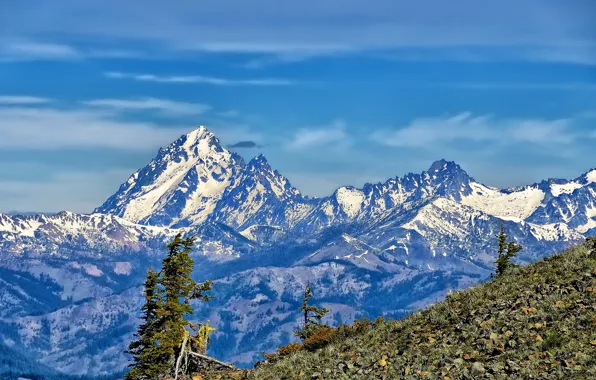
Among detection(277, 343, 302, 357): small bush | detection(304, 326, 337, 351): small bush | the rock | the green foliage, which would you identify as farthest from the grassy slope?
the green foliage

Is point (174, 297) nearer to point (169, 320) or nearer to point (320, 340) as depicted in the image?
point (169, 320)

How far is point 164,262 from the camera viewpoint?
222 ft

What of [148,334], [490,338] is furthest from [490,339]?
[148,334]

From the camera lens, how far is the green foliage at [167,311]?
58500 mm

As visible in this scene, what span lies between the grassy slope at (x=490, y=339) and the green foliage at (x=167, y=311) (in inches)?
822

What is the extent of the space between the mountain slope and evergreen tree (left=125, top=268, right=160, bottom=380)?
74.6ft

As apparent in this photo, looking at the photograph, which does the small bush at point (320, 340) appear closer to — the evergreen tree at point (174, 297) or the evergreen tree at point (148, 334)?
the evergreen tree at point (148, 334)

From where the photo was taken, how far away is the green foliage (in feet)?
192

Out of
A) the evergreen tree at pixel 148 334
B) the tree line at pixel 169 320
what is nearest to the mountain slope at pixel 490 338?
the tree line at pixel 169 320

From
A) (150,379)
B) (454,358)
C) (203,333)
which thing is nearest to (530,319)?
(454,358)

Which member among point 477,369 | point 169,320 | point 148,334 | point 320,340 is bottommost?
Answer: point 477,369

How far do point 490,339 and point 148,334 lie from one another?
37.6 m

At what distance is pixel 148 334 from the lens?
6388cm

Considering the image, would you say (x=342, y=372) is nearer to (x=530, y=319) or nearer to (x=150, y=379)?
(x=530, y=319)
